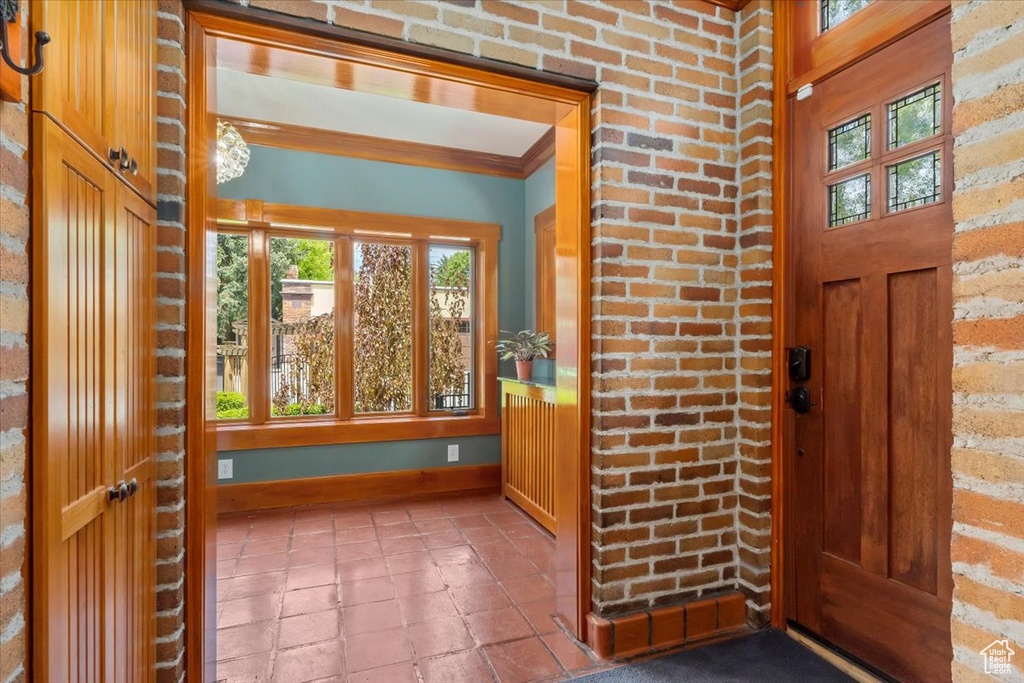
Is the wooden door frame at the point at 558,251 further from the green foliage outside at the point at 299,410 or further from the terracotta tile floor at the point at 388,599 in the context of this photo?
the green foliage outside at the point at 299,410

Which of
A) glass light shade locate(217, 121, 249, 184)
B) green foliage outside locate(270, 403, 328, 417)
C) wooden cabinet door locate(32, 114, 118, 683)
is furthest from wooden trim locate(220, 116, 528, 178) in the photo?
wooden cabinet door locate(32, 114, 118, 683)

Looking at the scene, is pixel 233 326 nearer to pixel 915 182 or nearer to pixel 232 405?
pixel 232 405

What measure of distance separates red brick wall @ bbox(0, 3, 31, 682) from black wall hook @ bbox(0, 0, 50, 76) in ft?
0.12

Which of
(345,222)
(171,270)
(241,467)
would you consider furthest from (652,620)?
(345,222)

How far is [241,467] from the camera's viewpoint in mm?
3494

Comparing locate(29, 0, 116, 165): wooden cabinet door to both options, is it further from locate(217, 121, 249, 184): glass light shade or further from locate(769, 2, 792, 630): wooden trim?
locate(769, 2, 792, 630): wooden trim

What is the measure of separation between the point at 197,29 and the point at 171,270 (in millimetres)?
715

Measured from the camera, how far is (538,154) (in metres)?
3.85

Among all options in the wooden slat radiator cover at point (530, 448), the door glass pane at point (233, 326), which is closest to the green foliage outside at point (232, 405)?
the door glass pane at point (233, 326)

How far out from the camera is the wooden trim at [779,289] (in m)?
1.97

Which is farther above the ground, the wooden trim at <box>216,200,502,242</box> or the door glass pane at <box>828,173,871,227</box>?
the wooden trim at <box>216,200,502,242</box>

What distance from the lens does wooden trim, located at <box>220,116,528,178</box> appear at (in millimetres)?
3492

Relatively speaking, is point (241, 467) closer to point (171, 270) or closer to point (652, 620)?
point (171, 270)

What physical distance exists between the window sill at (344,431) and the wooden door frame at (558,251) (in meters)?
1.94
